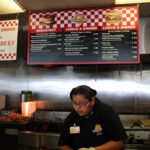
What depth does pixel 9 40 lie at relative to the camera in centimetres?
291

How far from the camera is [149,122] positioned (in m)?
3.04

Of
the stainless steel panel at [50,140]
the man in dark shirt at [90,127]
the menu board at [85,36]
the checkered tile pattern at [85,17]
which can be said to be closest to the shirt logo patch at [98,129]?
the man in dark shirt at [90,127]

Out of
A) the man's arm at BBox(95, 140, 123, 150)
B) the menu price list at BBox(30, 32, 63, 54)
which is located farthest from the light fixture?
the man's arm at BBox(95, 140, 123, 150)

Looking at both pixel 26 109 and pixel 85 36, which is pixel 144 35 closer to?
pixel 85 36

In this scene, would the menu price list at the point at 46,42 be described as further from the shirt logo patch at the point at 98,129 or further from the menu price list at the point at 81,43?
the shirt logo patch at the point at 98,129

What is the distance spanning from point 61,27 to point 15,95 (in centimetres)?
185

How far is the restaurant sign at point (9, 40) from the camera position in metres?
2.89

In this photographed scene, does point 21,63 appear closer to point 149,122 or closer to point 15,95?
point 15,95

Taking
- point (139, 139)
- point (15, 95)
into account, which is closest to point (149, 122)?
point (139, 139)

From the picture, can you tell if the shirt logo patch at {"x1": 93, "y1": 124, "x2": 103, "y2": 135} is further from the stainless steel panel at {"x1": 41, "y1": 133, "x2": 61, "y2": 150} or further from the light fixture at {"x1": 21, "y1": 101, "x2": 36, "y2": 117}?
the light fixture at {"x1": 21, "y1": 101, "x2": 36, "y2": 117}

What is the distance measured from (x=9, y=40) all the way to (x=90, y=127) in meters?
2.01

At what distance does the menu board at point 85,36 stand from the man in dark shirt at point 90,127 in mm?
1220

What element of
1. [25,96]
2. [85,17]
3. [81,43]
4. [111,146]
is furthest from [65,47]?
[111,146]

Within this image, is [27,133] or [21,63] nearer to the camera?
[27,133]
